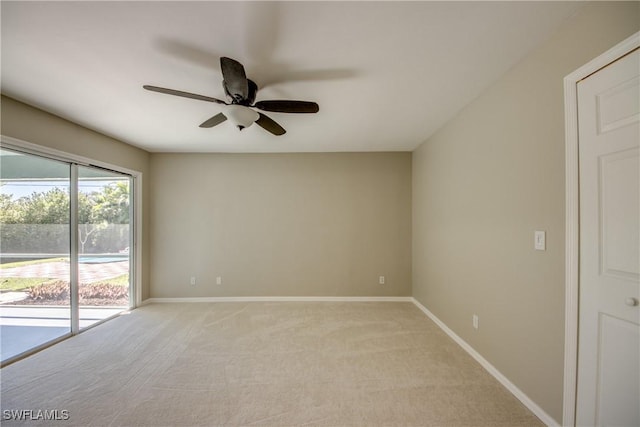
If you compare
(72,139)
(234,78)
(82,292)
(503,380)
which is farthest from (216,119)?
(503,380)

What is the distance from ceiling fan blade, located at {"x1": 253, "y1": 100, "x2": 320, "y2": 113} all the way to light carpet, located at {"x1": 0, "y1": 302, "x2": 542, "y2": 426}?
216cm

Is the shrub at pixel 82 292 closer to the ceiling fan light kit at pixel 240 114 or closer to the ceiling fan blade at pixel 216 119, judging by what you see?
the ceiling fan blade at pixel 216 119

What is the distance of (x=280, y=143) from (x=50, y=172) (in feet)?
8.25

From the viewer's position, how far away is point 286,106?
5.83 ft

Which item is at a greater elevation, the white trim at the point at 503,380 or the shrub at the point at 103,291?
the shrub at the point at 103,291

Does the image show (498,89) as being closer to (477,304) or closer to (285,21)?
(285,21)

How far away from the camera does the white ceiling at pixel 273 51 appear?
1.24 meters

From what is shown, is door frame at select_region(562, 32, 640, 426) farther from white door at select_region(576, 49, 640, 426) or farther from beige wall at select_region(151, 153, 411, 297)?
beige wall at select_region(151, 153, 411, 297)

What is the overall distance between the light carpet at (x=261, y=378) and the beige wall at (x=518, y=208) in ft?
1.17

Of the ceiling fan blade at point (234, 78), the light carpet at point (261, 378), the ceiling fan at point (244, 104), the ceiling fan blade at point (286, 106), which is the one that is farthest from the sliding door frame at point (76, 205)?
the ceiling fan blade at point (286, 106)

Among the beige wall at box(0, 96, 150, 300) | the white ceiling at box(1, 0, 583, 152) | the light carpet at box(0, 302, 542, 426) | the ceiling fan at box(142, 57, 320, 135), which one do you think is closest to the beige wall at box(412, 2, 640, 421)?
the white ceiling at box(1, 0, 583, 152)

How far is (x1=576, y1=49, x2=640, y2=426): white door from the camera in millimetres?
1062

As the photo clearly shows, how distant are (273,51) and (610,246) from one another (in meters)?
2.14

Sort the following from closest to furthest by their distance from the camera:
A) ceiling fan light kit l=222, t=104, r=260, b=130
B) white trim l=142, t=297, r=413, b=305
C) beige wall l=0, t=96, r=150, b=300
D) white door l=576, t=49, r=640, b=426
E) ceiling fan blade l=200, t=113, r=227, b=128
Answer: white door l=576, t=49, r=640, b=426
ceiling fan light kit l=222, t=104, r=260, b=130
ceiling fan blade l=200, t=113, r=227, b=128
beige wall l=0, t=96, r=150, b=300
white trim l=142, t=297, r=413, b=305
